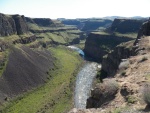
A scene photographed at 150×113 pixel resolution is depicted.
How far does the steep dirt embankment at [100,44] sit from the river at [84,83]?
2191 cm

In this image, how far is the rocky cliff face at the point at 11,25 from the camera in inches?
5477

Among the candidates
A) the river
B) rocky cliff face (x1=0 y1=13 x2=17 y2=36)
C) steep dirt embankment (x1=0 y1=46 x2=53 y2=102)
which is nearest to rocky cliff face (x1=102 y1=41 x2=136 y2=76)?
the river

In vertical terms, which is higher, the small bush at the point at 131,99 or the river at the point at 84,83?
the small bush at the point at 131,99

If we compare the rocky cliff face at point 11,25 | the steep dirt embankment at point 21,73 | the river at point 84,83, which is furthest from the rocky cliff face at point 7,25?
the river at point 84,83

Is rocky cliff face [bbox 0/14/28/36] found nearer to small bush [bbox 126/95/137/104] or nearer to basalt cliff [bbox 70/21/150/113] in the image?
basalt cliff [bbox 70/21/150/113]

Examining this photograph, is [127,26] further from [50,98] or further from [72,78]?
[50,98]

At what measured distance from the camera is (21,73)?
9625cm

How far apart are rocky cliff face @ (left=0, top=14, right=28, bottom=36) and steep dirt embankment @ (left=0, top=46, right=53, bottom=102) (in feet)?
70.9

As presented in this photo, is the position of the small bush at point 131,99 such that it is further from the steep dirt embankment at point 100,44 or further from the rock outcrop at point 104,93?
the steep dirt embankment at point 100,44

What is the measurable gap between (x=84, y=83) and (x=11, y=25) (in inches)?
2830

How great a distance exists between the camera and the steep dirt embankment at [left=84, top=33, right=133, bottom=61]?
161000 millimetres

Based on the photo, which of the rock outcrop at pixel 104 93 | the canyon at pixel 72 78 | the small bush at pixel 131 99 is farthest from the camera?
the canyon at pixel 72 78

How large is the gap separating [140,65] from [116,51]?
63999mm

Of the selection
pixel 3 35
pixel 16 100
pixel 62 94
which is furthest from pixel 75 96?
pixel 3 35
